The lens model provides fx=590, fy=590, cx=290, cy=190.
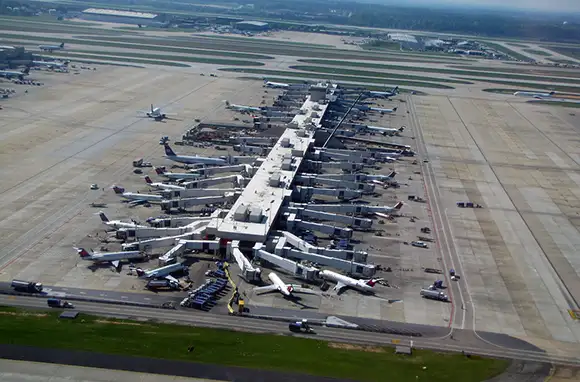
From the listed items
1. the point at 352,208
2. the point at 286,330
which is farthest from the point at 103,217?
the point at 352,208

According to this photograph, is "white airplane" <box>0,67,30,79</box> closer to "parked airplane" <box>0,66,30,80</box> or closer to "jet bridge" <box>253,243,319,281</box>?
"parked airplane" <box>0,66,30,80</box>

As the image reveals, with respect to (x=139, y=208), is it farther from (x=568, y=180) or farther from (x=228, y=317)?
(x=568, y=180)

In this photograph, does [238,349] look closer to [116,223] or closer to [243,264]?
[243,264]

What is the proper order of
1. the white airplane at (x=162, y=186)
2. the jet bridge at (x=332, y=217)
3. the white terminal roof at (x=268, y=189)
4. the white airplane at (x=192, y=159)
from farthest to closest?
1. the white airplane at (x=192, y=159)
2. the white airplane at (x=162, y=186)
3. the jet bridge at (x=332, y=217)
4. the white terminal roof at (x=268, y=189)

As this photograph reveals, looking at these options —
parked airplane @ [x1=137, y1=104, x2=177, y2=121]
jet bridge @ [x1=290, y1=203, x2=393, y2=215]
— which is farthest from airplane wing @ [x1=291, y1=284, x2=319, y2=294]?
parked airplane @ [x1=137, y1=104, x2=177, y2=121]

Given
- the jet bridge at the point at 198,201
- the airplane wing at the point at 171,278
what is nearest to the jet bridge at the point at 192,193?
the jet bridge at the point at 198,201

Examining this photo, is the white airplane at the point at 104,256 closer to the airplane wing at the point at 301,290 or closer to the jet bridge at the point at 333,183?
the airplane wing at the point at 301,290
